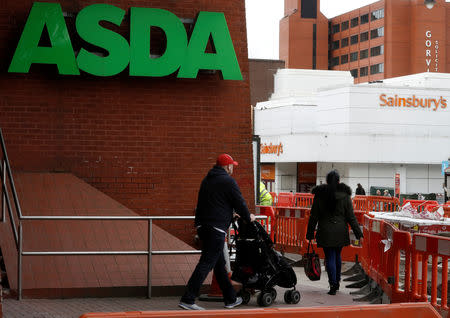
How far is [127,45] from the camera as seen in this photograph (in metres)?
12.8

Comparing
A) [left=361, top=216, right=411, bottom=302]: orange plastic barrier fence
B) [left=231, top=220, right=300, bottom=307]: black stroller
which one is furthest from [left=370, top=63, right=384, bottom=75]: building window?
[left=231, top=220, right=300, bottom=307]: black stroller

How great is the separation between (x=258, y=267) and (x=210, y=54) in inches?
192

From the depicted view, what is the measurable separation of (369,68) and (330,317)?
112156 millimetres

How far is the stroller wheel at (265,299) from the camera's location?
30.8 ft

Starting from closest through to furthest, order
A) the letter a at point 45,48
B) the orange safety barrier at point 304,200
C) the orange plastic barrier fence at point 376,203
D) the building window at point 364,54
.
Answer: the letter a at point 45,48 → the orange plastic barrier fence at point 376,203 → the orange safety barrier at point 304,200 → the building window at point 364,54

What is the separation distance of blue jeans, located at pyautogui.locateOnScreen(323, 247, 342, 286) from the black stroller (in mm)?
1531

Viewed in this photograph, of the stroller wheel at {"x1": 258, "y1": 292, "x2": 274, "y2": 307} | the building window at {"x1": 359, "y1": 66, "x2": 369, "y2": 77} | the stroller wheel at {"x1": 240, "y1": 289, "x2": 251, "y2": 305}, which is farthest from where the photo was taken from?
the building window at {"x1": 359, "y1": 66, "x2": 369, "y2": 77}

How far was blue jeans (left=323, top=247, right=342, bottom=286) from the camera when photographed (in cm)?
1095

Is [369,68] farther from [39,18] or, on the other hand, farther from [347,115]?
[39,18]

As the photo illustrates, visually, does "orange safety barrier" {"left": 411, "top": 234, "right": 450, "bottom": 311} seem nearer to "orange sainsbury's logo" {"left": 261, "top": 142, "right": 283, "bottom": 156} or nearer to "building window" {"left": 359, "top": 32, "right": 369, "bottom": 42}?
"orange sainsbury's logo" {"left": 261, "top": 142, "right": 283, "bottom": 156}

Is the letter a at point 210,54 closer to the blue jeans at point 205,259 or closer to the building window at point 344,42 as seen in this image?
the blue jeans at point 205,259

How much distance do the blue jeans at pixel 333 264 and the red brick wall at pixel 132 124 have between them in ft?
8.92

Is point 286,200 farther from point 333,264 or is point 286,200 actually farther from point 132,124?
point 333,264

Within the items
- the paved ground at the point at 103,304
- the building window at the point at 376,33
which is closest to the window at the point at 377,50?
the building window at the point at 376,33
